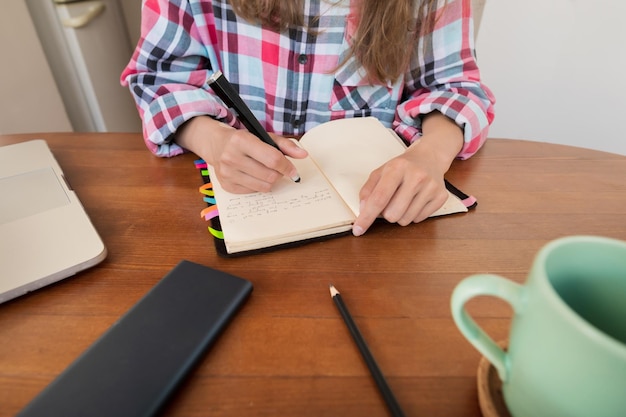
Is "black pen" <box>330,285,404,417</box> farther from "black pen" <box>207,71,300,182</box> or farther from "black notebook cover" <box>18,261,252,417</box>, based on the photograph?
"black pen" <box>207,71,300,182</box>

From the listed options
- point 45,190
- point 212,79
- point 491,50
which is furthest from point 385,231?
point 491,50

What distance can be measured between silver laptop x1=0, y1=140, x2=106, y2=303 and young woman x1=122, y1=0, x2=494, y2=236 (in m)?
0.14

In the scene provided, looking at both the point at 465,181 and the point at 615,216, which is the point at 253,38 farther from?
the point at 615,216

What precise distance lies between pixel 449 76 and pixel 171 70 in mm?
442

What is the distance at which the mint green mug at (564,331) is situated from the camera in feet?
0.54

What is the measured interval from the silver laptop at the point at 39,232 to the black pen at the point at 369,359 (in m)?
0.22

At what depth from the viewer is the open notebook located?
38 cm

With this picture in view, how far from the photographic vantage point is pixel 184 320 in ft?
0.92

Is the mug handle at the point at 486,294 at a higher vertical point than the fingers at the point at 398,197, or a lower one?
higher

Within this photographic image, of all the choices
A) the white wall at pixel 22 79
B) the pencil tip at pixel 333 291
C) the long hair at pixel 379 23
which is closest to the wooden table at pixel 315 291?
the pencil tip at pixel 333 291

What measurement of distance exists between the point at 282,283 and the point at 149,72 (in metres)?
0.45

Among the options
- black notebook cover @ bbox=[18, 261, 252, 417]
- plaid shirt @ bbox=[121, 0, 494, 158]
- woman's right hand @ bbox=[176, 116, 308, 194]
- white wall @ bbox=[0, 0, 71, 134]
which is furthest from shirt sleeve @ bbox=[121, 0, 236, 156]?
white wall @ bbox=[0, 0, 71, 134]

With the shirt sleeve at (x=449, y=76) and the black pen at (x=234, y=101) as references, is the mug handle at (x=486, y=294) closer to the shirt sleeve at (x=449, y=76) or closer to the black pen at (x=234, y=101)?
the black pen at (x=234, y=101)

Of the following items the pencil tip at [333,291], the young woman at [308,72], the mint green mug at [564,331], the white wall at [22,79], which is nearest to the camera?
the mint green mug at [564,331]
